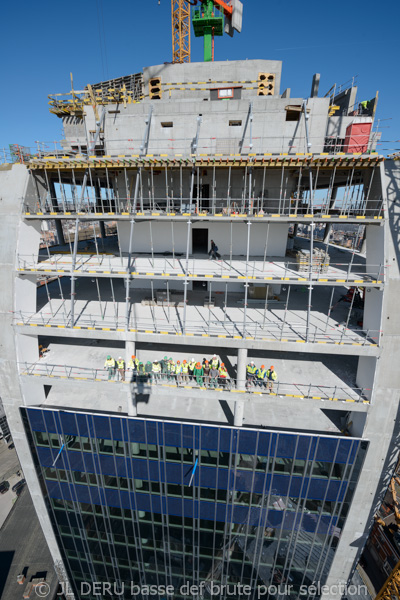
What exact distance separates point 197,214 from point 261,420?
37.0 ft

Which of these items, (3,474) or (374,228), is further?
(3,474)

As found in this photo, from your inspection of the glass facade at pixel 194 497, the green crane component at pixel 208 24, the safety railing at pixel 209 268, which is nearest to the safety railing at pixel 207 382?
the glass facade at pixel 194 497

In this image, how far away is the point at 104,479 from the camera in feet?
48.5

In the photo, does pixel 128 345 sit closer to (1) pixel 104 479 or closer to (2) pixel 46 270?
(2) pixel 46 270

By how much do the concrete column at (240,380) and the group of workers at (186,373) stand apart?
353mm

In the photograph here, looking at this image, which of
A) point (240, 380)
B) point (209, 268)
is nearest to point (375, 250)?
point (209, 268)

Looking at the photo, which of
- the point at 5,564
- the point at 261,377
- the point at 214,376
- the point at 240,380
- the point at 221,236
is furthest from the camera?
the point at 5,564

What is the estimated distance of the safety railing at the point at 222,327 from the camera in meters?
12.5

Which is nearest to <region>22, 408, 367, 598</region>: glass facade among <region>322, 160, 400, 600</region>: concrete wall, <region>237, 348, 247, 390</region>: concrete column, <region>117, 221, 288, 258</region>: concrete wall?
<region>322, 160, 400, 600</region>: concrete wall

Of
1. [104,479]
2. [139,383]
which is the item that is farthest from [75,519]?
[139,383]

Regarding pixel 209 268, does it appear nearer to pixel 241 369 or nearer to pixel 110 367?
pixel 241 369

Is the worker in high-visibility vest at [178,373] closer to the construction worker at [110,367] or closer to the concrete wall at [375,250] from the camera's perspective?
the construction worker at [110,367]

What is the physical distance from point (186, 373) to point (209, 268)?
566 cm

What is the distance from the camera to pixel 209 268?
14.1 m
